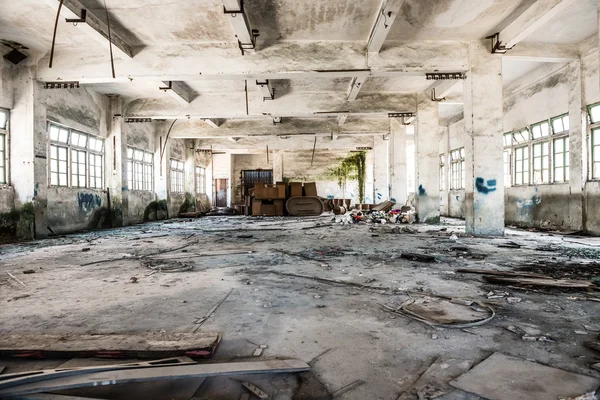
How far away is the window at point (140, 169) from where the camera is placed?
40.0ft

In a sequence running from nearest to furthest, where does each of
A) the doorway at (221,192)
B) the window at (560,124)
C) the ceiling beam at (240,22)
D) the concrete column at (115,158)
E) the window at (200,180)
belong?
the ceiling beam at (240,22)
the window at (560,124)
the concrete column at (115,158)
the window at (200,180)
the doorway at (221,192)

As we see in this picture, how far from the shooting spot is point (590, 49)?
7.48 m

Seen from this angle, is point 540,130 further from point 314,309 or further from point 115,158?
point 115,158

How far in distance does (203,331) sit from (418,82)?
32.4ft

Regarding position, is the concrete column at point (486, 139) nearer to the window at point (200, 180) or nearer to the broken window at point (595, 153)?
the broken window at point (595, 153)

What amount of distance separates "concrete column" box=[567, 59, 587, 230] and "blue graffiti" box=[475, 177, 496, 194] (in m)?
2.23

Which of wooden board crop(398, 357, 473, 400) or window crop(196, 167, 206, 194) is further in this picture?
window crop(196, 167, 206, 194)

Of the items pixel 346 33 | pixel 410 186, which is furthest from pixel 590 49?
pixel 410 186

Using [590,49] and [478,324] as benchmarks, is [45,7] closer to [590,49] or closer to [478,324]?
[478,324]

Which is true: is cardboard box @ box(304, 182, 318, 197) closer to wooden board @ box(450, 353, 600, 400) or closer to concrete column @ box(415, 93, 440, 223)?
concrete column @ box(415, 93, 440, 223)

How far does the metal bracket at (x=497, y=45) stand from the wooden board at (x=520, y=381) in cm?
750

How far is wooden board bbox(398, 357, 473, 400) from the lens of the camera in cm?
154

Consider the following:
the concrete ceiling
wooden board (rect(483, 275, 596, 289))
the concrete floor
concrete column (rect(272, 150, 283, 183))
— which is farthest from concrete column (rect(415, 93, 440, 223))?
concrete column (rect(272, 150, 283, 183))

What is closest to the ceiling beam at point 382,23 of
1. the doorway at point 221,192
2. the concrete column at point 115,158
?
the concrete column at point 115,158
